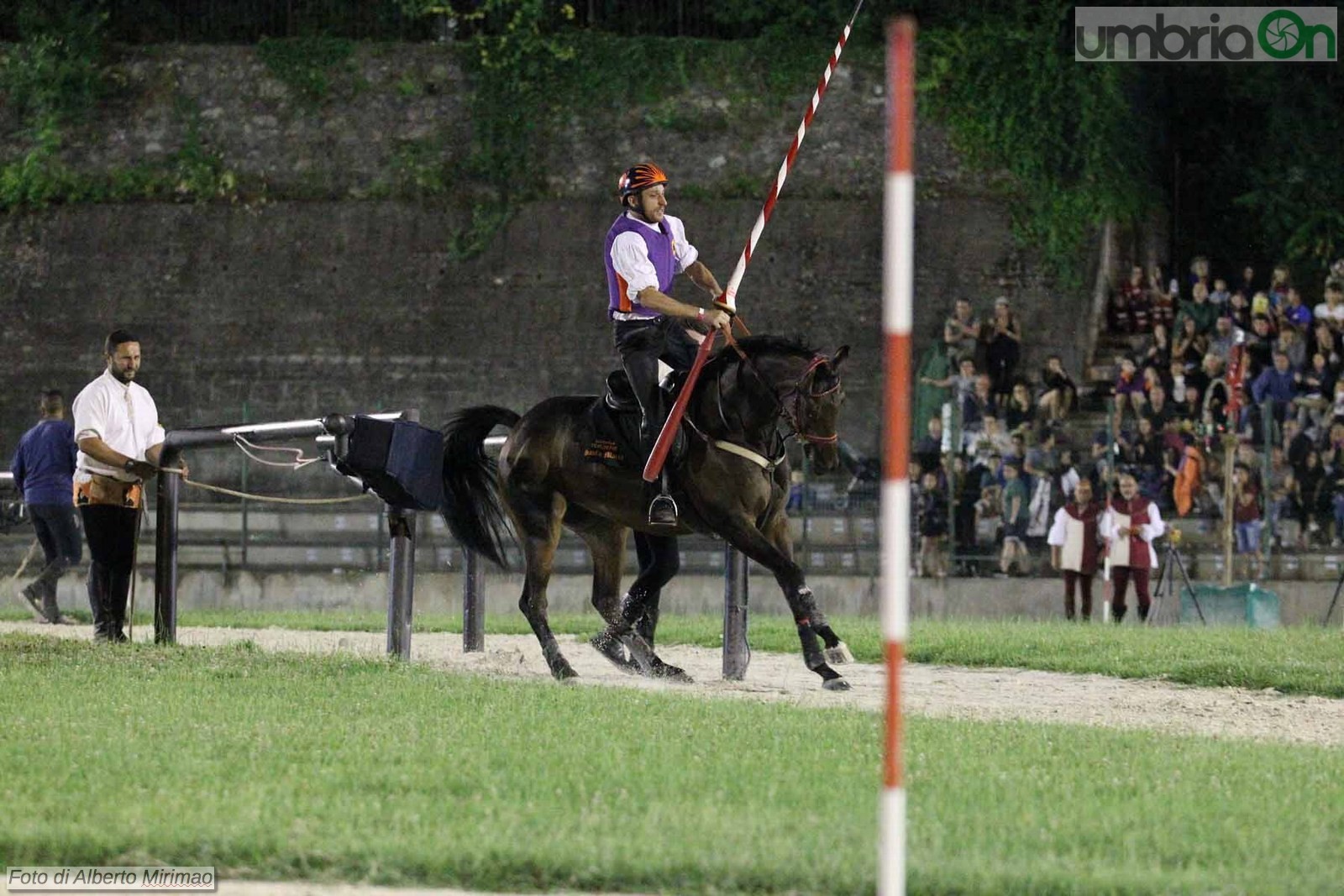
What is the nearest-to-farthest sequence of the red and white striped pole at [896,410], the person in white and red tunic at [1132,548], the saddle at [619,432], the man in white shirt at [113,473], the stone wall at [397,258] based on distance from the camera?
1. the red and white striped pole at [896,410]
2. the saddle at [619,432]
3. the man in white shirt at [113,473]
4. the person in white and red tunic at [1132,548]
5. the stone wall at [397,258]

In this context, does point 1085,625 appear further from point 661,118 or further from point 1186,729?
point 661,118

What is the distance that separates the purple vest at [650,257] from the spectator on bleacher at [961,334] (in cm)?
1554

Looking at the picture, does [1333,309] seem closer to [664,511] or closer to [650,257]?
[650,257]

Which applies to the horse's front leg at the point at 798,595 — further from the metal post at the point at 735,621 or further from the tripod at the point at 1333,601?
the tripod at the point at 1333,601

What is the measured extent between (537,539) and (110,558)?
3.02m

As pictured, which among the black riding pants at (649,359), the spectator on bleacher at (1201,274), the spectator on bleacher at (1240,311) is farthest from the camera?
the spectator on bleacher at (1201,274)

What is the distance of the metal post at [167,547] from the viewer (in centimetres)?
1338

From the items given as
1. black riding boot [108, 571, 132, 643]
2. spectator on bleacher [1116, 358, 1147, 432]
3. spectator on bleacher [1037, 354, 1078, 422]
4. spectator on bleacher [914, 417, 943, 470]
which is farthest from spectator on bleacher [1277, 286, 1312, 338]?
black riding boot [108, 571, 132, 643]

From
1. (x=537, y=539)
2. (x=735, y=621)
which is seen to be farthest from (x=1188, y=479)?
(x=537, y=539)

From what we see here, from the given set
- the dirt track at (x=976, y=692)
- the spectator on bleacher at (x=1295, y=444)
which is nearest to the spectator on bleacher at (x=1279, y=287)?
the spectator on bleacher at (x=1295, y=444)

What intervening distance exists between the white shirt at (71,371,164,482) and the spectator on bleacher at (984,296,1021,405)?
14425 millimetres

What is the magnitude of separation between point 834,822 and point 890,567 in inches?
62.1

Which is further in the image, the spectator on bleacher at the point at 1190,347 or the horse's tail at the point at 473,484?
the spectator on bleacher at the point at 1190,347

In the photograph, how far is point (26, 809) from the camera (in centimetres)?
632
